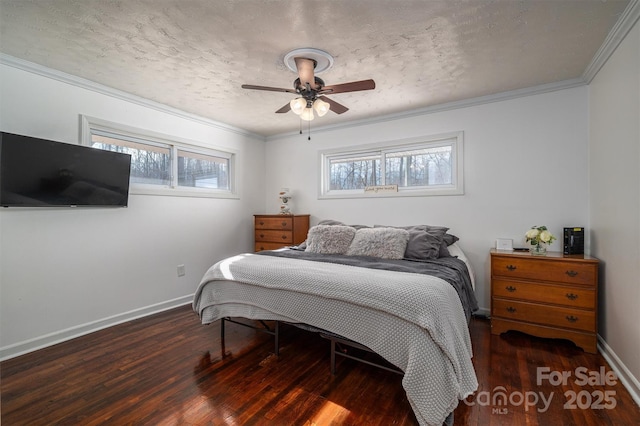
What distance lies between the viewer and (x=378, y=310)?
67.5 inches

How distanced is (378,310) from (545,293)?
182cm

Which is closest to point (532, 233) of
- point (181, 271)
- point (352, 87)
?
point (352, 87)

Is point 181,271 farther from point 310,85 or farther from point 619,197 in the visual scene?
point 619,197

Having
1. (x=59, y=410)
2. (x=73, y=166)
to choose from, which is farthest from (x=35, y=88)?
(x=59, y=410)

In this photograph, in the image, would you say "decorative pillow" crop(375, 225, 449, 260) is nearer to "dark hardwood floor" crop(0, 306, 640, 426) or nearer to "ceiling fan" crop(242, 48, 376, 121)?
"dark hardwood floor" crop(0, 306, 640, 426)

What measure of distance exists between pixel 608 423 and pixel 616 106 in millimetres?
2108

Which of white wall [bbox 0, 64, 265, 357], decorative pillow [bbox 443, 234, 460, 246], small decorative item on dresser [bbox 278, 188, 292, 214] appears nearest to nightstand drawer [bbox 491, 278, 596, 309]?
decorative pillow [bbox 443, 234, 460, 246]

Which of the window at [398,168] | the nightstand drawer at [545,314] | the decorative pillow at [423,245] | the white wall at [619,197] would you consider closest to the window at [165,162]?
the window at [398,168]

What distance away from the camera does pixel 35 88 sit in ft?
7.95

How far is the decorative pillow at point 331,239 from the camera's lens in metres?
3.07

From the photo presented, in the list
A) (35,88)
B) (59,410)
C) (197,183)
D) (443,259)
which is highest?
(35,88)

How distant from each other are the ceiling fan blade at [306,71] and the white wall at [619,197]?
2.09 metres

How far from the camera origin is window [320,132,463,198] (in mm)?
3419

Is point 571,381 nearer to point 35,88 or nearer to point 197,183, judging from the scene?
point 197,183
